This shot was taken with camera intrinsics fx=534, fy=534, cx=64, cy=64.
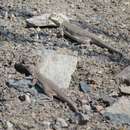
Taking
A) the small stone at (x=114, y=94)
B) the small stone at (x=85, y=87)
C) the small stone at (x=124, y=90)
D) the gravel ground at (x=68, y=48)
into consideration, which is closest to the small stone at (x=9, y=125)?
the gravel ground at (x=68, y=48)

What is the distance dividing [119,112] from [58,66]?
3.71 feet

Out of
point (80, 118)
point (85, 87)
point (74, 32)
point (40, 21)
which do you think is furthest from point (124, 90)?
point (40, 21)

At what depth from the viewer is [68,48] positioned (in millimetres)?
6926

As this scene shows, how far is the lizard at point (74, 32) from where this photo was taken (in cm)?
704

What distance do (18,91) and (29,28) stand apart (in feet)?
5.57

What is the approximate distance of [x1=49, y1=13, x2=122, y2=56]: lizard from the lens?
704 cm

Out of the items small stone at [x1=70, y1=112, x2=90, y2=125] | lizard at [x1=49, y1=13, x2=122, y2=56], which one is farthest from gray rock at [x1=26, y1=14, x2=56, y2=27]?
small stone at [x1=70, y1=112, x2=90, y2=125]

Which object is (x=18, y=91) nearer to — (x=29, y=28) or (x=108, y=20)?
(x=29, y=28)

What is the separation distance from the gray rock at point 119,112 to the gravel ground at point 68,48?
64 millimetres

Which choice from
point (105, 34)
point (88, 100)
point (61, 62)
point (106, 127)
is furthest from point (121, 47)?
point (106, 127)

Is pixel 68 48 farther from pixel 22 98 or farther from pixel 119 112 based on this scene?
pixel 119 112

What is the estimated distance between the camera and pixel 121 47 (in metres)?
7.07

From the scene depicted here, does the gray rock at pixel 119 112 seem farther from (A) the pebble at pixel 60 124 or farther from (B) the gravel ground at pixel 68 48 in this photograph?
(A) the pebble at pixel 60 124

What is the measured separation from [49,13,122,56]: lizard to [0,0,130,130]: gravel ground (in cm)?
8
